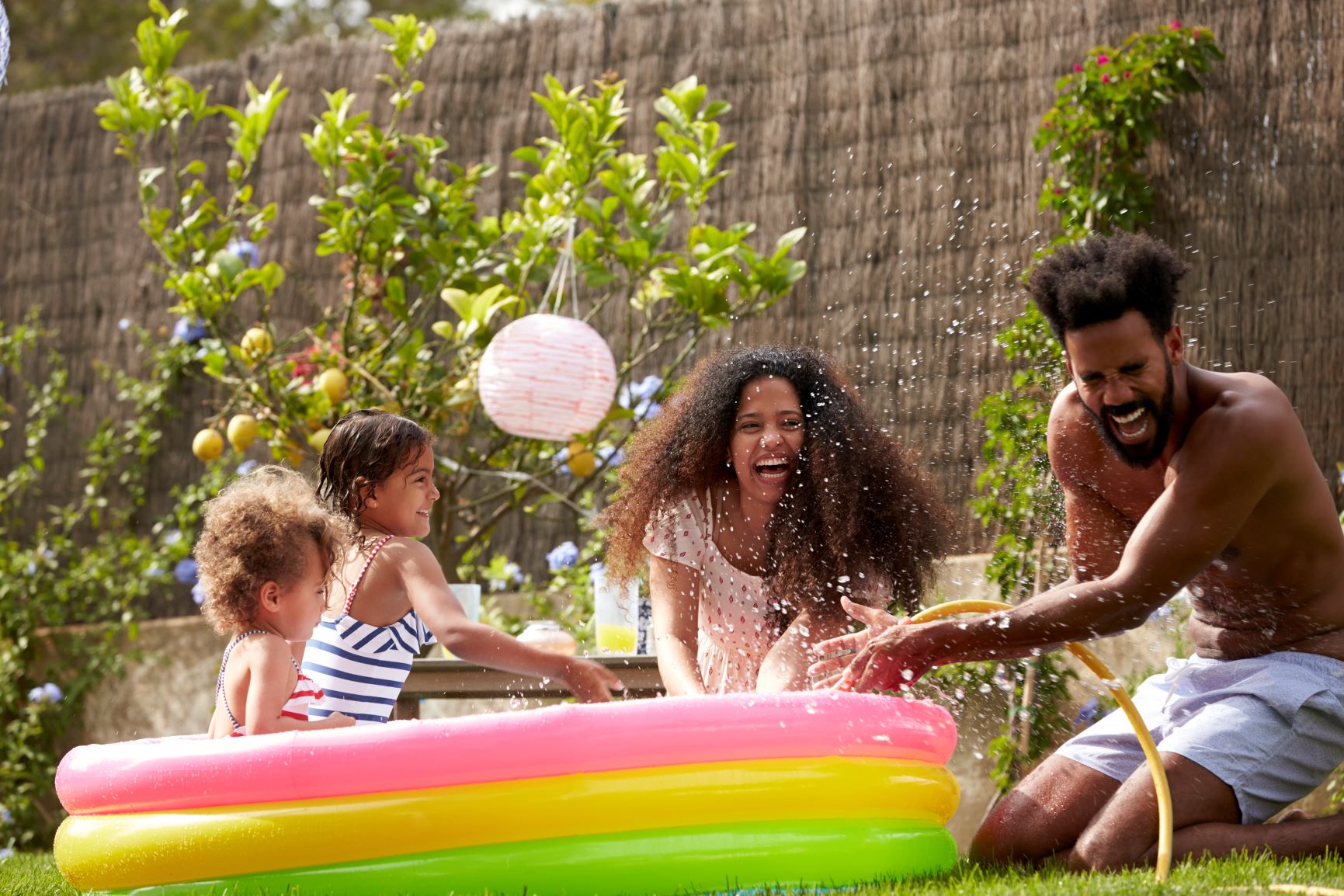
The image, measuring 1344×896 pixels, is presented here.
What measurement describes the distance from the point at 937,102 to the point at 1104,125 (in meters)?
0.78

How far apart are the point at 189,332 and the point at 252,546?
3.87 meters

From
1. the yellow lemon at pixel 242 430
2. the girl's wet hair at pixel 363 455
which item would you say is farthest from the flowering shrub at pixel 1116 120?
the yellow lemon at pixel 242 430

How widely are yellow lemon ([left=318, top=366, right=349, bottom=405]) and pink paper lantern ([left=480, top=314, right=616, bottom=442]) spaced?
861mm

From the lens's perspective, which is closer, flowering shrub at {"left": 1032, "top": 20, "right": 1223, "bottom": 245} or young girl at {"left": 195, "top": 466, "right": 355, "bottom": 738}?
young girl at {"left": 195, "top": 466, "right": 355, "bottom": 738}

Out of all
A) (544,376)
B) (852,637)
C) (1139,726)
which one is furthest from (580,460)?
(1139,726)

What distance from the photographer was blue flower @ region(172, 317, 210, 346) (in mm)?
6688

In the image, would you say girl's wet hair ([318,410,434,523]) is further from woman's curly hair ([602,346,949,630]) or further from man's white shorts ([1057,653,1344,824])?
man's white shorts ([1057,653,1344,824])

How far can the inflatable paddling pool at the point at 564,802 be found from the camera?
2.61 m

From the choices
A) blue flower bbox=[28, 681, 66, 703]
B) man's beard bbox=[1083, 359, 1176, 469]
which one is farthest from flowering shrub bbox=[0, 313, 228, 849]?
man's beard bbox=[1083, 359, 1176, 469]

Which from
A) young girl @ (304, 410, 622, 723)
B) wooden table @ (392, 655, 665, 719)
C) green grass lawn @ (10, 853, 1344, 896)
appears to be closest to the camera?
green grass lawn @ (10, 853, 1344, 896)

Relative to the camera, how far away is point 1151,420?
10.4 feet

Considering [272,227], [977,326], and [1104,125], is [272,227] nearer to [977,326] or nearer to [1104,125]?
[977,326]

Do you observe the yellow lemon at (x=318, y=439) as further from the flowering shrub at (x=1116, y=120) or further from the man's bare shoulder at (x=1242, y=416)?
the man's bare shoulder at (x=1242, y=416)

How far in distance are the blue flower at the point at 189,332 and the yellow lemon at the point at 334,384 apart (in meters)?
1.46
